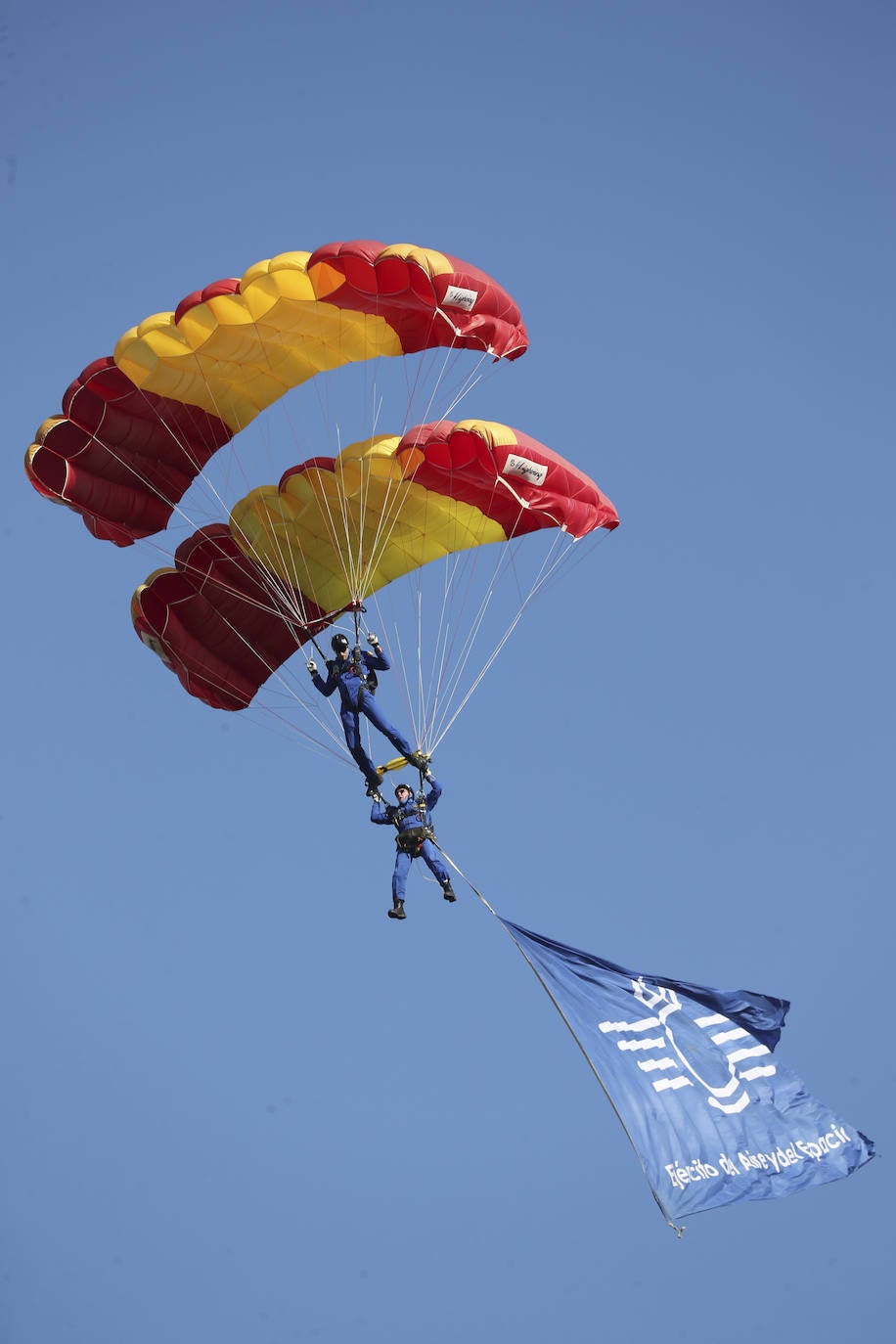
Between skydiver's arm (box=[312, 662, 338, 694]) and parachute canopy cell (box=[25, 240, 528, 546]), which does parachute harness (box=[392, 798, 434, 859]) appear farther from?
parachute canopy cell (box=[25, 240, 528, 546])

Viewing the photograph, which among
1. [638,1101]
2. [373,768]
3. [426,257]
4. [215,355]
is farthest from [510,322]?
[638,1101]

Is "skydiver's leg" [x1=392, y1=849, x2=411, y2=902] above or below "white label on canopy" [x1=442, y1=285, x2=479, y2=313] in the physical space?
below

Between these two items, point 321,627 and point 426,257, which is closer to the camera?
point 426,257

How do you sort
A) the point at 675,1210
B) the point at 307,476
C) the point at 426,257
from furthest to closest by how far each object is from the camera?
the point at 307,476 < the point at 426,257 < the point at 675,1210

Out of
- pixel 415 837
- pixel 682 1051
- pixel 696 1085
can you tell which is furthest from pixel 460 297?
pixel 696 1085

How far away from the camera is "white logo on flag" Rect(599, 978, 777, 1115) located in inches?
804

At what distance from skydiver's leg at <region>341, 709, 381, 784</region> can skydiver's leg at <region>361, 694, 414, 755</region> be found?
12 centimetres

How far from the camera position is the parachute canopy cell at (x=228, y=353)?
20.5 m

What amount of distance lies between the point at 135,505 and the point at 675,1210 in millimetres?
7913

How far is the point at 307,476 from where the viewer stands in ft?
72.4

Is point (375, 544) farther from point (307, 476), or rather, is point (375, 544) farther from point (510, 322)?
point (510, 322)

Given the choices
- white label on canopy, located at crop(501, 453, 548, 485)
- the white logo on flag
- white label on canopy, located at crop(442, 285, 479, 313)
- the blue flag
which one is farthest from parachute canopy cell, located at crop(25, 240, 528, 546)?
the white logo on flag

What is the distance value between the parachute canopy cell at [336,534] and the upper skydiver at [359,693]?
1.38ft

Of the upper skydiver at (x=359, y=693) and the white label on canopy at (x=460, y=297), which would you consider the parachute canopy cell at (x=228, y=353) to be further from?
the upper skydiver at (x=359, y=693)
